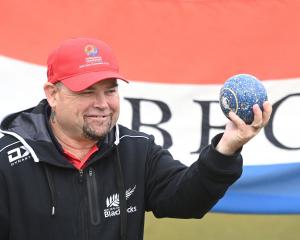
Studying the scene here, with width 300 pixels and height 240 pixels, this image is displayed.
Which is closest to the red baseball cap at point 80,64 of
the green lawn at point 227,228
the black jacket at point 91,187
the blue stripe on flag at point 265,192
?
the black jacket at point 91,187

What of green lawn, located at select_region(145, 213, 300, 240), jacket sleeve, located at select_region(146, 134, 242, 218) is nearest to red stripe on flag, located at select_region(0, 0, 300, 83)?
green lawn, located at select_region(145, 213, 300, 240)

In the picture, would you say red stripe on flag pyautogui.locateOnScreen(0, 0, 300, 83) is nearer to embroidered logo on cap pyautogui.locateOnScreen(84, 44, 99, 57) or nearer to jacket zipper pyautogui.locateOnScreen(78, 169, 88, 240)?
embroidered logo on cap pyautogui.locateOnScreen(84, 44, 99, 57)

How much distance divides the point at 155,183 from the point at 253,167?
1.28 meters

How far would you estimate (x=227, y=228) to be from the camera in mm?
4016

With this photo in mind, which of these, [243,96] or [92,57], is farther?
[92,57]

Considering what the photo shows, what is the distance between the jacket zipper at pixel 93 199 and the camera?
7.19 ft

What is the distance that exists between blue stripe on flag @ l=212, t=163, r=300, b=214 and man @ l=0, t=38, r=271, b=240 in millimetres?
1257

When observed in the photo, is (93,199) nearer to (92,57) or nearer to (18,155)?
(18,155)

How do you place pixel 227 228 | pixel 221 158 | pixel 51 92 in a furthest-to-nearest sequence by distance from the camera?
pixel 227 228
pixel 51 92
pixel 221 158

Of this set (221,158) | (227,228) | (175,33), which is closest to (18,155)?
(221,158)

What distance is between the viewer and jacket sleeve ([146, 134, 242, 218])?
2.08m

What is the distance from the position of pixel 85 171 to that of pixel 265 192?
5.10ft

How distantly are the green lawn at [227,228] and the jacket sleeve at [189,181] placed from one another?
1.65 metres

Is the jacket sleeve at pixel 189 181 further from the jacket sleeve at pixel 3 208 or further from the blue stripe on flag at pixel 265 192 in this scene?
the blue stripe on flag at pixel 265 192
